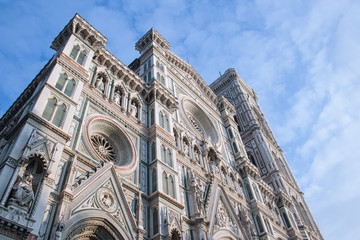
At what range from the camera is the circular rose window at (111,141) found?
46.6 feet

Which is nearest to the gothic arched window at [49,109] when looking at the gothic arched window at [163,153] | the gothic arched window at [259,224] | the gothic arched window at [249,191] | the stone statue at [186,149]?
Answer: the gothic arched window at [163,153]

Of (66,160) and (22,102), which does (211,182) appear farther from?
(22,102)

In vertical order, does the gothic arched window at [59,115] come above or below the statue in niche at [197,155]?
below

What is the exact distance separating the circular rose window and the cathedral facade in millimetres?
51

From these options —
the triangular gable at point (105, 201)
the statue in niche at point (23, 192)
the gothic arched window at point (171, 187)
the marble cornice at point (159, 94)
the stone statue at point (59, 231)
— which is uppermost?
the marble cornice at point (159, 94)

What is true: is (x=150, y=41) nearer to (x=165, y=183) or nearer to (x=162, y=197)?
(x=165, y=183)

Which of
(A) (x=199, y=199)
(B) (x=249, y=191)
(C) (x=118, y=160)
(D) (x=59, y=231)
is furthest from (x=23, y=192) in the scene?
(B) (x=249, y=191)

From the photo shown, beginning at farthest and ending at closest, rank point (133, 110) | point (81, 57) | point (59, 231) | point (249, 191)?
point (249, 191) → point (133, 110) → point (81, 57) → point (59, 231)

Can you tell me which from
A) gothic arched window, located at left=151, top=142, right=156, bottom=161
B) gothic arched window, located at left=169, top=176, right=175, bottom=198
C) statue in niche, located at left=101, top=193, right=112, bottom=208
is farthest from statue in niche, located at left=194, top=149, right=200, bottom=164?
statue in niche, located at left=101, top=193, right=112, bottom=208

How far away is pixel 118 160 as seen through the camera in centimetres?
1481

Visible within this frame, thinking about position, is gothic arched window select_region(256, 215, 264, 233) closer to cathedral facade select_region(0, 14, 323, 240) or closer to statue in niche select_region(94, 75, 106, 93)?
cathedral facade select_region(0, 14, 323, 240)

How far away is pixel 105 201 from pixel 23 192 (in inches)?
139

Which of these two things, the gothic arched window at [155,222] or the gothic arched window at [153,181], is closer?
the gothic arched window at [155,222]

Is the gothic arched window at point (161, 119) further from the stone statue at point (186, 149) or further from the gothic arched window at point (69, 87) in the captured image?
the gothic arched window at point (69, 87)
